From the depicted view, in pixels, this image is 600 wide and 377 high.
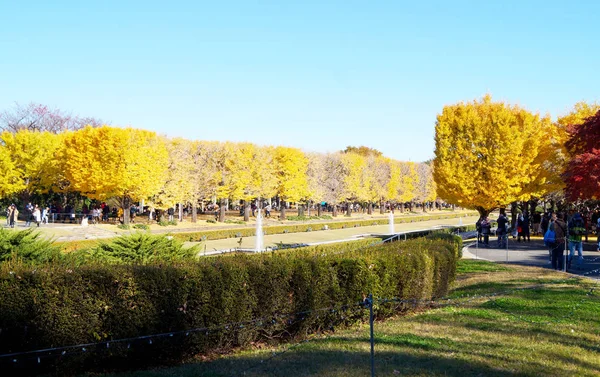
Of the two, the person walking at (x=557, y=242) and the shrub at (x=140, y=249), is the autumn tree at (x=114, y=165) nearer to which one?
the shrub at (x=140, y=249)

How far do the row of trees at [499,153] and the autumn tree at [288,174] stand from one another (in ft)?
95.7

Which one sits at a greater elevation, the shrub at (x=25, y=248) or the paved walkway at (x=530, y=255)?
the shrub at (x=25, y=248)

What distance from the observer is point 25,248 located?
372 inches

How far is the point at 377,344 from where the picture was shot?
716cm

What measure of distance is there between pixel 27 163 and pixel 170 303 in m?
43.4

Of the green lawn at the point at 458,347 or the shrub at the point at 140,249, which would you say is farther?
the shrub at the point at 140,249

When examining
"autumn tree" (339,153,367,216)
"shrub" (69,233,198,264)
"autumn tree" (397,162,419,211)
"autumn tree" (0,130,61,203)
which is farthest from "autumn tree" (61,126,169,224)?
"autumn tree" (397,162,419,211)

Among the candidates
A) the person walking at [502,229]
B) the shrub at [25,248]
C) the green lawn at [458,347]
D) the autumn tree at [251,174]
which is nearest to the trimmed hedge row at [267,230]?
the autumn tree at [251,174]

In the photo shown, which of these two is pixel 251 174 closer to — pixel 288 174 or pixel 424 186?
pixel 288 174

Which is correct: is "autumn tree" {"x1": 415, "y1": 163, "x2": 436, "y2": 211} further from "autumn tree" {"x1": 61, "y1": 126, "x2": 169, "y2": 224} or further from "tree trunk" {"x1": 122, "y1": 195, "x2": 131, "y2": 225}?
"tree trunk" {"x1": 122, "y1": 195, "x2": 131, "y2": 225}

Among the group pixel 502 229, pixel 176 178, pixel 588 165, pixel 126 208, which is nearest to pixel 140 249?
pixel 588 165

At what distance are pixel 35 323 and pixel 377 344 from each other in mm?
4047

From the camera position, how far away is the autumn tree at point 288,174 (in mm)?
59594

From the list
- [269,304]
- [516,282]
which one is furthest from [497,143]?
[269,304]
